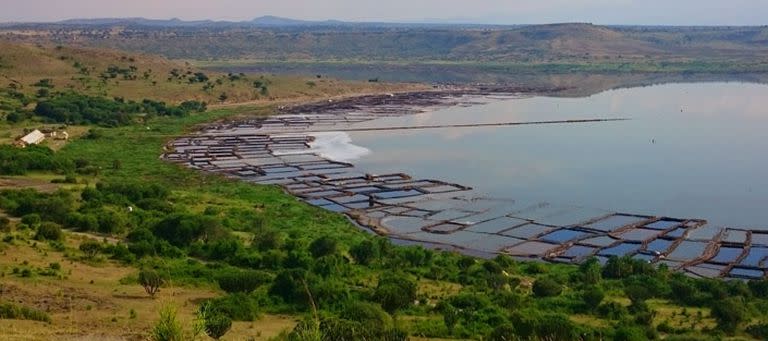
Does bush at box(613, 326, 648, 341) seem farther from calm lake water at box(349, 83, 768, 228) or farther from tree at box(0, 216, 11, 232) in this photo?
calm lake water at box(349, 83, 768, 228)

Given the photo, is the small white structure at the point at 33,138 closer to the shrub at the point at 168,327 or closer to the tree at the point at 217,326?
the tree at the point at 217,326

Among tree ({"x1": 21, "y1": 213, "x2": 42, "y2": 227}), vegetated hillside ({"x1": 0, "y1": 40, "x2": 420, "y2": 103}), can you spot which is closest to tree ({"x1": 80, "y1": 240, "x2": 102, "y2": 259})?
tree ({"x1": 21, "y1": 213, "x2": 42, "y2": 227})

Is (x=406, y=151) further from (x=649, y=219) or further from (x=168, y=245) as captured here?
(x=168, y=245)

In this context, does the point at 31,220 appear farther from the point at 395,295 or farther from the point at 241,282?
the point at 395,295

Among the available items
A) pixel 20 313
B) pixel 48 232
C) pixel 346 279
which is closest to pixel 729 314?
pixel 346 279

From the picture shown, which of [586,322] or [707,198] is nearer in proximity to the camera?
[586,322]

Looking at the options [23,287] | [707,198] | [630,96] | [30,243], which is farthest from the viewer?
[630,96]

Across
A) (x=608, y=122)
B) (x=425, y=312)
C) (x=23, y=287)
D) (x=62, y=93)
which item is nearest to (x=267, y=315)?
(x=425, y=312)
